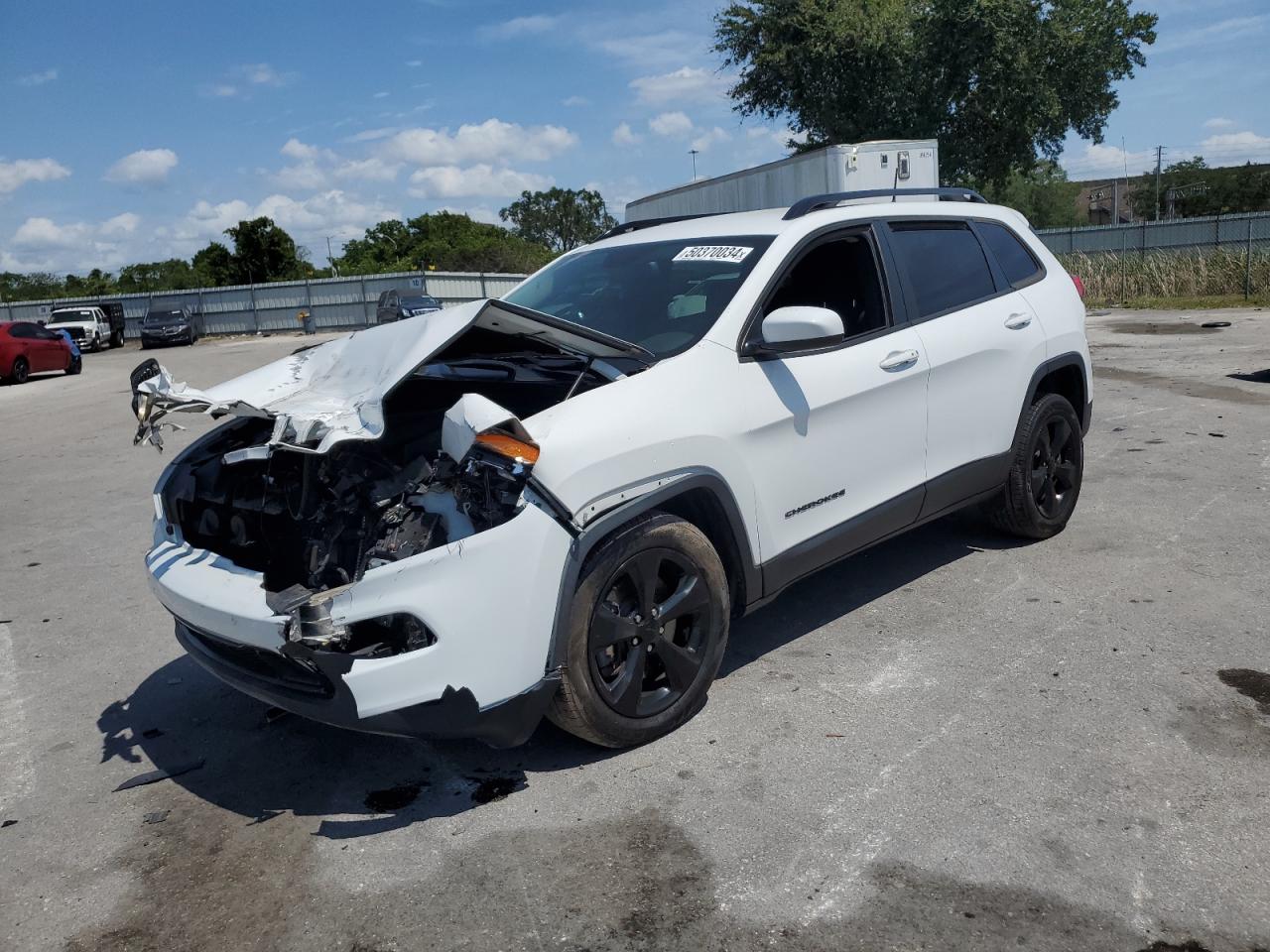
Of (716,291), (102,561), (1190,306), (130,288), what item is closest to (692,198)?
(1190,306)

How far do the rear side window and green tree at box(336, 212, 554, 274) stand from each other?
54726 millimetres

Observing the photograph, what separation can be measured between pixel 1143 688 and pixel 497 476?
8.68 ft

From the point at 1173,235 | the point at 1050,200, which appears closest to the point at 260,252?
the point at 1173,235

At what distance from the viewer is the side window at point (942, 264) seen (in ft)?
15.9

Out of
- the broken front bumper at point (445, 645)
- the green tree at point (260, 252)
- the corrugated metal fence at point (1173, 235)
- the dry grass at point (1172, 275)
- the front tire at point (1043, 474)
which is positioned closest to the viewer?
the broken front bumper at point (445, 645)

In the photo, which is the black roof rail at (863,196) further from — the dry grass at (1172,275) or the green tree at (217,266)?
the green tree at (217,266)

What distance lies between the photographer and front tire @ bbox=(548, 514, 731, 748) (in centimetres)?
337

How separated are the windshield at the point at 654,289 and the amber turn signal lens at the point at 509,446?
3.01 ft

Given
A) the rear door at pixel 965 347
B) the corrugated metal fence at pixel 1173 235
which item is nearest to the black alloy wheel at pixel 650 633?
the rear door at pixel 965 347

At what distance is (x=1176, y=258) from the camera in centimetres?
2572

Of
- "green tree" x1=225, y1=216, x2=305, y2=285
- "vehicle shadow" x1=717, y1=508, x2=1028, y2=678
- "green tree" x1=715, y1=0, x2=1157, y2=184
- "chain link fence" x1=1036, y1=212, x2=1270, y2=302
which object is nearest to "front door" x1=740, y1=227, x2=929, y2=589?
"vehicle shadow" x1=717, y1=508, x2=1028, y2=678

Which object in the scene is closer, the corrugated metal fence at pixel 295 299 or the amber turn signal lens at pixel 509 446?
the amber turn signal lens at pixel 509 446

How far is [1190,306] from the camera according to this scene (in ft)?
72.9

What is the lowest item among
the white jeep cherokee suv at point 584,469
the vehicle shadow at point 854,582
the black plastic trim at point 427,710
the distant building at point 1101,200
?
the vehicle shadow at point 854,582
